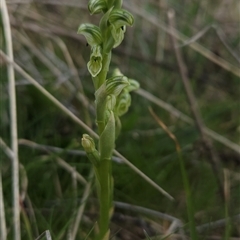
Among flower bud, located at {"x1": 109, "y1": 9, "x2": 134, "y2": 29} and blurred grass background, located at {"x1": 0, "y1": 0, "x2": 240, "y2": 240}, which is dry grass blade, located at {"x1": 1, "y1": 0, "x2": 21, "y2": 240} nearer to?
blurred grass background, located at {"x1": 0, "y1": 0, "x2": 240, "y2": 240}

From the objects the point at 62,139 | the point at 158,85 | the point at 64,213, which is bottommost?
the point at 64,213

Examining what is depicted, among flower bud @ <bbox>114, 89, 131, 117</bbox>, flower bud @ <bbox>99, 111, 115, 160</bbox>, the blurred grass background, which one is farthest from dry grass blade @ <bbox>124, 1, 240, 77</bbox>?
flower bud @ <bbox>99, 111, 115, 160</bbox>

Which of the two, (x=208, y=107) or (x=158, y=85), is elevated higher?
(x=158, y=85)

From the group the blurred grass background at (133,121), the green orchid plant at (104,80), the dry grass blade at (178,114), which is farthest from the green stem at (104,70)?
the dry grass blade at (178,114)

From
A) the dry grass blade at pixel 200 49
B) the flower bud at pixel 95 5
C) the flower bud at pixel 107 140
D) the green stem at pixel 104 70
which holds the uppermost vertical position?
the dry grass blade at pixel 200 49

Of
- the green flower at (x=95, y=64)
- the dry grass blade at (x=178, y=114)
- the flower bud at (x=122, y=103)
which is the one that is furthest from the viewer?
the dry grass blade at (x=178, y=114)

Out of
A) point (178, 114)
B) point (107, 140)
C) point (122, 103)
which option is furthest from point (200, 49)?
point (107, 140)

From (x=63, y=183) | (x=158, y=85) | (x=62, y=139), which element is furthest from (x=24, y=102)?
(x=158, y=85)

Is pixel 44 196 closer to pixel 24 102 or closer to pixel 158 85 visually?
pixel 24 102

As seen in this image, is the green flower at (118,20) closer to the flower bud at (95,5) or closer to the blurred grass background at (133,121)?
the flower bud at (95,5)

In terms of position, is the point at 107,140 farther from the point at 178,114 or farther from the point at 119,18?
the point at 178,114
